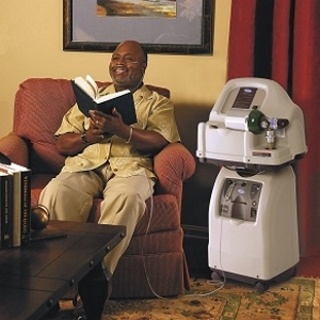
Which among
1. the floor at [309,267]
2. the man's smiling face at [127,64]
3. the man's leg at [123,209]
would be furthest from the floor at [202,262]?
the man's smiling face at [127,64]

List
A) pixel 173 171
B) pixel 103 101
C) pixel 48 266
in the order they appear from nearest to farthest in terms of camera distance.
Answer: pixel 48 266 < pixel 103 101 < pixel 173 171

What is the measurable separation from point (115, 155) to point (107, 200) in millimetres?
347

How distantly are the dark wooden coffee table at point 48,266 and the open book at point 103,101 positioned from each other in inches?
24.2

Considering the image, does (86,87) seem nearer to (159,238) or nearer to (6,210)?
(159,238)

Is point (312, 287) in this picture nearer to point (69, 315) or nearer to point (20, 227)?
point (69, 315)

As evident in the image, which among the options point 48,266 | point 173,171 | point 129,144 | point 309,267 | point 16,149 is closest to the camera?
point 48,266

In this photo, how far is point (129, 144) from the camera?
2914mm

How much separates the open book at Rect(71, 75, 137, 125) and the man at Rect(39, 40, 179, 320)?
1.1 inches

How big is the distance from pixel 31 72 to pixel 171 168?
131 centimetres

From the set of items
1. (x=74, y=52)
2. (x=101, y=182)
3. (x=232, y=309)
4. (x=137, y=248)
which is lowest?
(x=232, y=309)

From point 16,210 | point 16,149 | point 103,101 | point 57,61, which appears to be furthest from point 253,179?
point 57,61

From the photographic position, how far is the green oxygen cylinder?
8.94 feet

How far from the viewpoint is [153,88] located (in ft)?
10.6

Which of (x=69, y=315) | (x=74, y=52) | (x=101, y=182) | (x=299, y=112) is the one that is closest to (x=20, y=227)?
(x=69, y=315)
